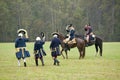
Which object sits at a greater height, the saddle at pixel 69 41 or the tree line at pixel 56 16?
the tree line at pixel 56 16

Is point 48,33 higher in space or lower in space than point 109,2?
lower

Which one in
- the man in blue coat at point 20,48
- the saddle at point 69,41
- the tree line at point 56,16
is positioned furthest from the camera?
the tree line at point 56,16

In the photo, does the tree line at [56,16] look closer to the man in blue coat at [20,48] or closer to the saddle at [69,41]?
the saddle at [69,41]

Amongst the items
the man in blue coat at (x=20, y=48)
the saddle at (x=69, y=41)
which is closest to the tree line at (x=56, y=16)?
the saddle at (x=69, y=41)

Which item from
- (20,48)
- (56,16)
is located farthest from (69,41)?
(56,16)

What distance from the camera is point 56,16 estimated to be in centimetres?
9594

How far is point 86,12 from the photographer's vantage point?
316 ft

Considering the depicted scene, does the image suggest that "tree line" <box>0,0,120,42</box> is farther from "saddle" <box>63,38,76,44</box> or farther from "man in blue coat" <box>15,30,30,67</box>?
"man in blue coat" <box>15,30,30,67</box>

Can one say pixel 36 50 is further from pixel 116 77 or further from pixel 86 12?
pixel 86 12

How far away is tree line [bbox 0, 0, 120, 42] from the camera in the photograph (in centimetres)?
9100

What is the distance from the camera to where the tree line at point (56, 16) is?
91.0 metres

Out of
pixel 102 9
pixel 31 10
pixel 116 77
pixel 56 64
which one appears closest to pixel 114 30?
pixel 102 9

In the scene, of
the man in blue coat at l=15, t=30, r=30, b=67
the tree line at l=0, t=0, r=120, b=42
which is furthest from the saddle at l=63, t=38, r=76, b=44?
the tree line at l=0, t=0, r=120, b=42

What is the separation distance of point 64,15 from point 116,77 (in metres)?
75.7
